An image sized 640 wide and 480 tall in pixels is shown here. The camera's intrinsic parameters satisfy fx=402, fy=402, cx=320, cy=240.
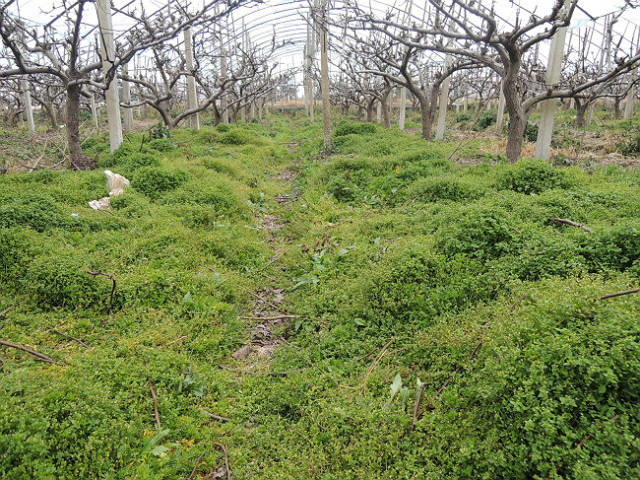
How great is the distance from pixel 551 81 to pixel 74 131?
11352mm

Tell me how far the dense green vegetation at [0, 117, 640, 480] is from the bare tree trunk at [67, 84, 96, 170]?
2.91 metres

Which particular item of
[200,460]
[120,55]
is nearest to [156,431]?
[200,460]

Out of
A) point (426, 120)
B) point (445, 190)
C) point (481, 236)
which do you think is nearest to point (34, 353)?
point (481, 236)

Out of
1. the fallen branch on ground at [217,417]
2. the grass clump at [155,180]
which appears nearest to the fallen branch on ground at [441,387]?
the fallen branch on ground at [217,417]

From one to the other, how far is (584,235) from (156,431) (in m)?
4.57

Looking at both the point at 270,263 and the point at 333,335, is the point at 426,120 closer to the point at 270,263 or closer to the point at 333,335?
the point at 270,263

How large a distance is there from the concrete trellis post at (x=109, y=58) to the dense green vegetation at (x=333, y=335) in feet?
12.2

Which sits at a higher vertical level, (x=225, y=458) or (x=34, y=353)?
(x=34, y=353)

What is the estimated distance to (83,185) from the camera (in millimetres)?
7879

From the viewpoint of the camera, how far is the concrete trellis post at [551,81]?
336 inches

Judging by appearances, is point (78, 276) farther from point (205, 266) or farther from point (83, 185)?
point (83, 185)

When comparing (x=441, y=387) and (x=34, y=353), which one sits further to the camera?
(x=34, y=353)

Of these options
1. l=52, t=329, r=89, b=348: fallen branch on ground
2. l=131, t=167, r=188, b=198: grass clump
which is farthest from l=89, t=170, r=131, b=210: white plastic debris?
l=52, t=329, r=89, b=348: fallen branch on ground

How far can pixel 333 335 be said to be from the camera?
434 cm
